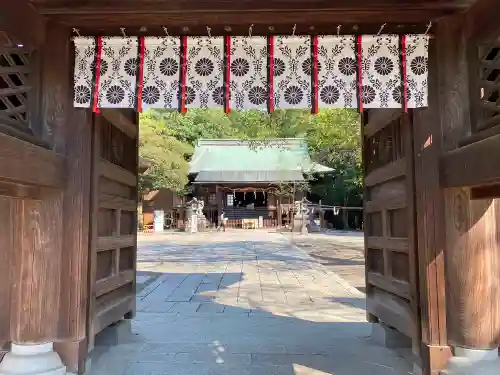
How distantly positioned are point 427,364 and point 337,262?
9104mm

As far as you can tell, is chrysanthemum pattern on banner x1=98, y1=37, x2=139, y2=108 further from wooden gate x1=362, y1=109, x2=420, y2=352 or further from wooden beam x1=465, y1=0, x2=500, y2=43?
wooden beam x1=465, y1=0, x2=500, y2=43

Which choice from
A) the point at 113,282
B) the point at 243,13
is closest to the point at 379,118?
the point at 243,13

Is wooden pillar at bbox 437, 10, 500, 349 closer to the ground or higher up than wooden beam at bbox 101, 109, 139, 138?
closer to the ground

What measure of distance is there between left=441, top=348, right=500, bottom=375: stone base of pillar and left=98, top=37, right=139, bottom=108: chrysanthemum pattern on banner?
2905mm

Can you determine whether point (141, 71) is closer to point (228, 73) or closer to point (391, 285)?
point (228, 73)

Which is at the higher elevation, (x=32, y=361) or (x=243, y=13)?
(x=243, y=13)

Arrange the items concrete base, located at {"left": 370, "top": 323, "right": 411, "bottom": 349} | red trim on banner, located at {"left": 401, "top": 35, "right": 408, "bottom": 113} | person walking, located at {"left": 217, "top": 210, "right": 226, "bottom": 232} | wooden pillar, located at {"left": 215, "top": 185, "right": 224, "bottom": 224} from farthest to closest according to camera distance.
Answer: wooden pillar, located at {"left": 215, "top": 185, "right": 224, "bottom": 224}
person walking, located at {"left": 217, "top": 210, "right": 226, "bottom": 232}
concrete base, located at {"left": 370, "top": 323, "right": 411, "bottom": 349}
red trim on banner, located at {"left": 401, "top": 35, "right": 408, "bottom": 113}

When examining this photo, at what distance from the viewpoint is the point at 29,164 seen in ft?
8.96

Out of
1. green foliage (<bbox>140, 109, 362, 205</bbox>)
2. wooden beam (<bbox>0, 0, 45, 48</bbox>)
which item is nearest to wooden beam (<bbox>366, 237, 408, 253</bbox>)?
wooden beam (<bbox>0, 0, 45, 48</bbox>)

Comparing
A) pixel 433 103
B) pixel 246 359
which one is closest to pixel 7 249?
pixel 246 359

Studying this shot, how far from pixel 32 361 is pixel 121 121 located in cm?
223

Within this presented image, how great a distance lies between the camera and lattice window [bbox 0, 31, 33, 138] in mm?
2771

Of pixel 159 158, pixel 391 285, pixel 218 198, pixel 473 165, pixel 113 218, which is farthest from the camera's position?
pixel 218 198

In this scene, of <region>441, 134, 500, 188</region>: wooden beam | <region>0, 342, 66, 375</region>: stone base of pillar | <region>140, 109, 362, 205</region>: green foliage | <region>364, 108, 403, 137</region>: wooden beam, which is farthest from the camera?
<region>140, 109, 362, 205</region>: green foliage
